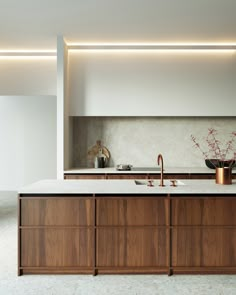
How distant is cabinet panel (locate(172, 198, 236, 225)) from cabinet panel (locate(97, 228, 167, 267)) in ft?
0.72

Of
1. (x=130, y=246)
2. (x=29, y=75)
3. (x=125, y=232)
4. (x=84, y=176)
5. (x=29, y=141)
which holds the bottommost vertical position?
(x=130, y=246)

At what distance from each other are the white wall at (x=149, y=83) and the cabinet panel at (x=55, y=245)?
294cm

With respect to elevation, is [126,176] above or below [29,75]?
below

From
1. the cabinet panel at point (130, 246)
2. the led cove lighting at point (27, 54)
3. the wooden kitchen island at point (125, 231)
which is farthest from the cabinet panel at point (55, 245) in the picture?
the led cove lighting at point (27, 54)

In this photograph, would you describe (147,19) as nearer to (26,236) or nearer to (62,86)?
(62,86)

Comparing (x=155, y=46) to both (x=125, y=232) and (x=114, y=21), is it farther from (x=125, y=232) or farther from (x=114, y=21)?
(x=125, y=232)

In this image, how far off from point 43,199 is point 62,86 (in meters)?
2.67

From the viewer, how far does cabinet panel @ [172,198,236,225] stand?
3232 millimetres

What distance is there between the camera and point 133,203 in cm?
323

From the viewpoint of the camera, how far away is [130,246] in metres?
3.22

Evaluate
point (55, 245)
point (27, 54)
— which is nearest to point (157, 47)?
point (27, 54)

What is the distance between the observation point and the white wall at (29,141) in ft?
21.3

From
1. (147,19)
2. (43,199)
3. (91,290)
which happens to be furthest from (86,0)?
(91,290)

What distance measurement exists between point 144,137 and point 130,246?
3264 millimetres
